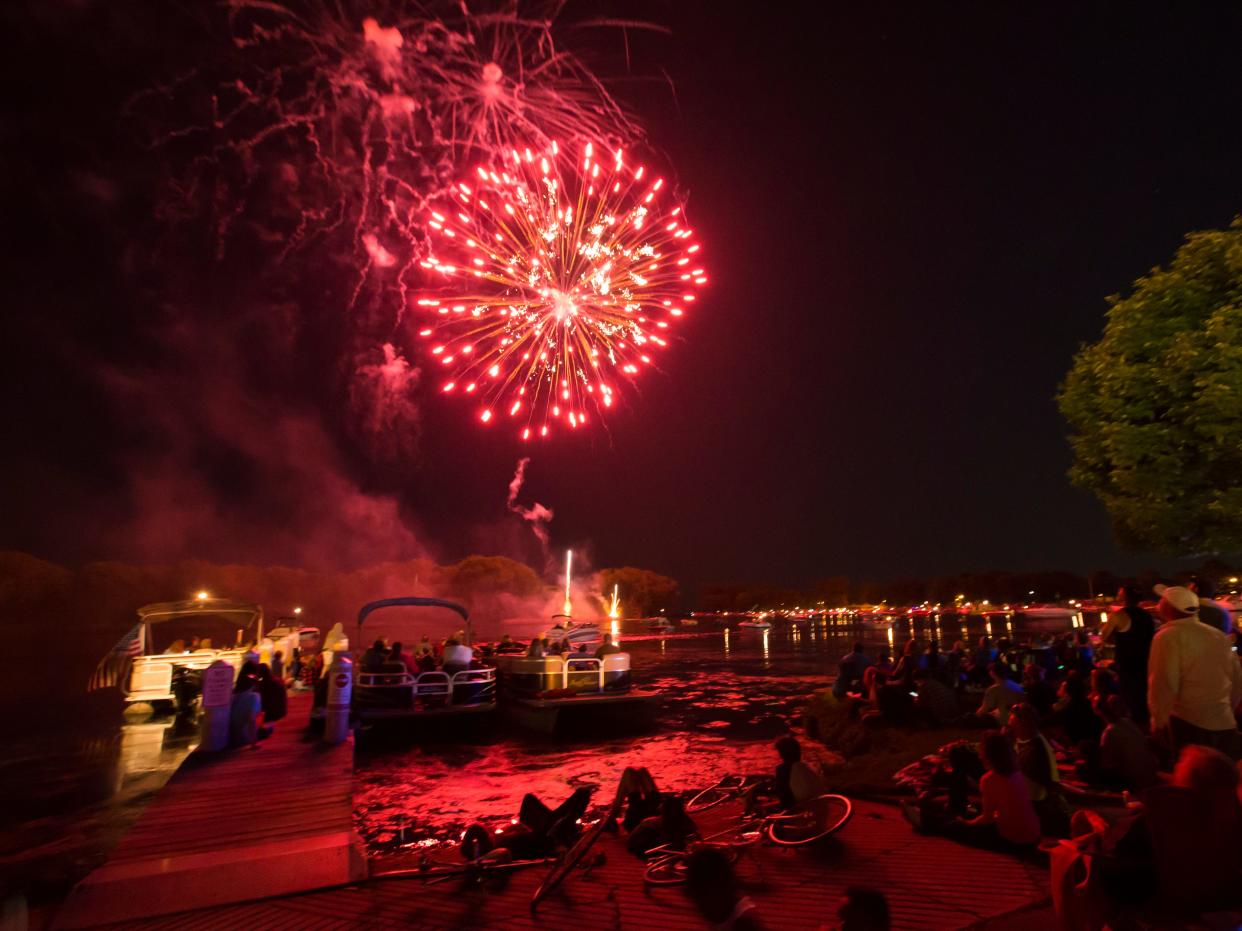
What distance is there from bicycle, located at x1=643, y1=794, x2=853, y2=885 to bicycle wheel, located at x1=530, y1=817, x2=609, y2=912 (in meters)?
0.68

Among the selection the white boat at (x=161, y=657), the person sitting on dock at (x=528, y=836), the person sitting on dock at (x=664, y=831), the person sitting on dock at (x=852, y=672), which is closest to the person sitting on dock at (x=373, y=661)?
the white boat at (x=161, y=657)

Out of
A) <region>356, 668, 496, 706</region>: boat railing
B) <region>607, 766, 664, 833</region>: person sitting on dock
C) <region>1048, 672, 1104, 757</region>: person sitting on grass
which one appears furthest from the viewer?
<region>356, 668, 496, 706</region>: boat railing

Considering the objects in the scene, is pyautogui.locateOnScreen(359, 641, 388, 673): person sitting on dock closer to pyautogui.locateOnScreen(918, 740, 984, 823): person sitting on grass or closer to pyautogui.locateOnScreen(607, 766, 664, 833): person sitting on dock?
pyautogui.locateOnScreen(607, 766, 664, 833): person sitting on dock

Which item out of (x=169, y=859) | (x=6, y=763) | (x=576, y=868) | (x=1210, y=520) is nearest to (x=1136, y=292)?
(x=1210, y=520)

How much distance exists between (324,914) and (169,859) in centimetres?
270

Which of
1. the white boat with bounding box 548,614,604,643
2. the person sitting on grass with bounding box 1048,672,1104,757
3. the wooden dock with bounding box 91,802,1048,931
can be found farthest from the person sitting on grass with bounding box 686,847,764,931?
the white boat with bounding box 548,614,604,643

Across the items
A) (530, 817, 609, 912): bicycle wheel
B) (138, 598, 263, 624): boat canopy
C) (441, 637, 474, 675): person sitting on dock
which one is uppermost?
(138, 598, 263, 624): boat canopy

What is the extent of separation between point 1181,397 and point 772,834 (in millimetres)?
14059

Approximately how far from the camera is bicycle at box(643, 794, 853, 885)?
722 centimetres

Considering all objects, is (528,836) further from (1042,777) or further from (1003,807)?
(1042,777)

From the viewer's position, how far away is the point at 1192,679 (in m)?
6.37

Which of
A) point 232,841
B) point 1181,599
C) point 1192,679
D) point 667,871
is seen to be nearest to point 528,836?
point 667,871

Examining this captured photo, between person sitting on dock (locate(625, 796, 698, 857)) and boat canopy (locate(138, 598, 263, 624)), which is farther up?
boat canopy (locate(138, 598, 263, 624))

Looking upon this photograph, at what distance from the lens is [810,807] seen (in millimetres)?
7801
